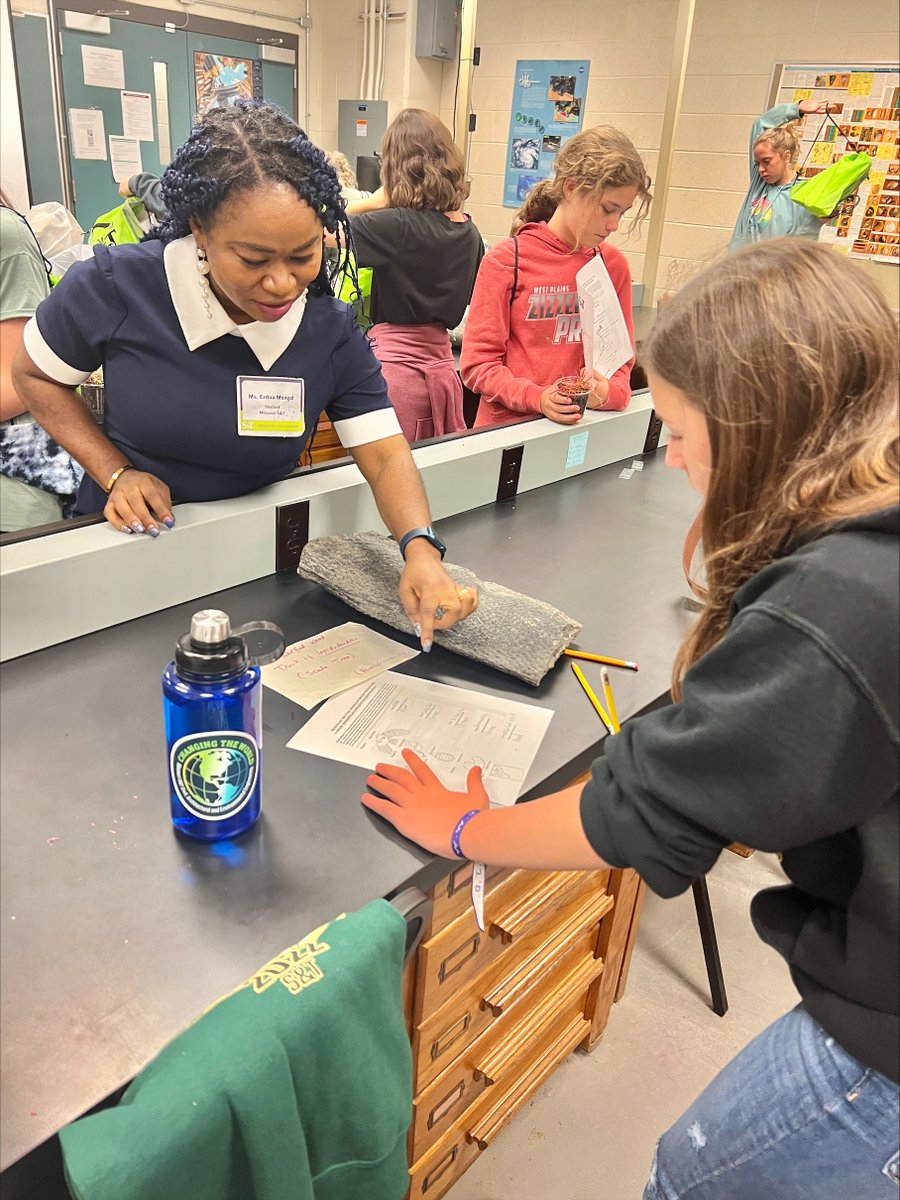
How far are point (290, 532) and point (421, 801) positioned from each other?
64 cm

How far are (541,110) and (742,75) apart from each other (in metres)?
1.16

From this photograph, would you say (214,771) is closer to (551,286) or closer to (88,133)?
(551,286)

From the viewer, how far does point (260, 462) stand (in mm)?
1354

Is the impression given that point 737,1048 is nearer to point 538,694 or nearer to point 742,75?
point 538,694

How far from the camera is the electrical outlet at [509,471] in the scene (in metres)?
1.76

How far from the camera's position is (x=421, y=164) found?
2.45 meters

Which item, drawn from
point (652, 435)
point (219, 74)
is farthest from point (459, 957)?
point (219, 74)

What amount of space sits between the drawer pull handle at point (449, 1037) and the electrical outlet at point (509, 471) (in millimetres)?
1011

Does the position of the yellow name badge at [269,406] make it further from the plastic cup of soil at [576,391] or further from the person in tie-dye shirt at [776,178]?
the person in tie-dye shirt at [776,178]

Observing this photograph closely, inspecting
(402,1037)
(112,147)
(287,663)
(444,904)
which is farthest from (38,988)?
(112,147)

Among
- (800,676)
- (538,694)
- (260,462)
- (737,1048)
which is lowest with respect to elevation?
(737,1048)

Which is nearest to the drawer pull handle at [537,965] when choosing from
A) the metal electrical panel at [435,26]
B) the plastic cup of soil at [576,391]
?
the plastic cup of soil at [576,391]

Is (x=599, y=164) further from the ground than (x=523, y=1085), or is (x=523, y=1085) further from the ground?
(x=599, y=164)

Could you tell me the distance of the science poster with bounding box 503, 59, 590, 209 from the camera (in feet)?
15.2
